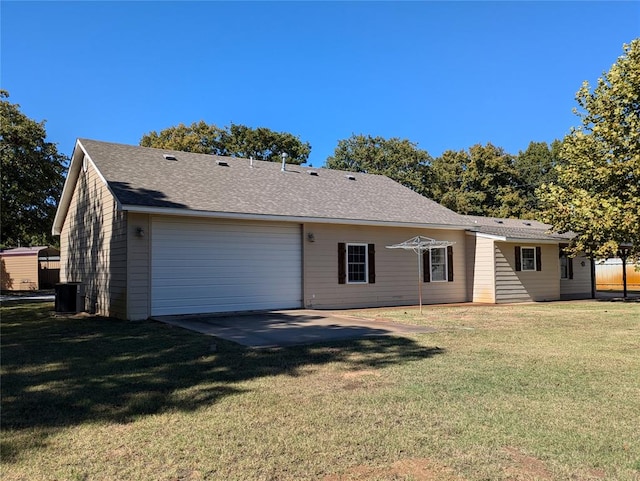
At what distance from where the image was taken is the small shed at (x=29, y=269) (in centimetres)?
2938

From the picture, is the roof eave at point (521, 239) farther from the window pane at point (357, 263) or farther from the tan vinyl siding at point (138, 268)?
the tan vinyl siding at point (138, 268)

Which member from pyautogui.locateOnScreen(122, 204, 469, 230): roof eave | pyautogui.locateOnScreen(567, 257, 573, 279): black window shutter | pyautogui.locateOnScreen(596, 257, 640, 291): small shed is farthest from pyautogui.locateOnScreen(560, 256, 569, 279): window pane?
pyautogui.locateOnScreen(596, 257, 640, 291): small shed

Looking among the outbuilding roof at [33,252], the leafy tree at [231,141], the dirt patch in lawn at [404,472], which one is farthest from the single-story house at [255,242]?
the leafy tree at [231,141]

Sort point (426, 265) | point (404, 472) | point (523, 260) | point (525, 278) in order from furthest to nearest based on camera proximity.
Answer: point (523, 260) → point (525, 278) → point (426, 265) → point (404, 472)

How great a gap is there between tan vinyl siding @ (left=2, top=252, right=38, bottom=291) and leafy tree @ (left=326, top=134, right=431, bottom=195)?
23.4 m

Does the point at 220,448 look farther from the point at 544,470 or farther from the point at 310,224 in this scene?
the point at 310,224

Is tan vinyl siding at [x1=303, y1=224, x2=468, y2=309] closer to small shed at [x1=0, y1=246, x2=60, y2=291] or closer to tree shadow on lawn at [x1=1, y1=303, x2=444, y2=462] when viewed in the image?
tree shadow on lawn at [x1=1, y1=303, x2=444, y2=462]

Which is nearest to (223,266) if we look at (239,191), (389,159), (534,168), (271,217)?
(271,217)

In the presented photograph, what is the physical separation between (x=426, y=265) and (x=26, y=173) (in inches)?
711

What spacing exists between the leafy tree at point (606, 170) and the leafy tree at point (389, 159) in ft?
72.1

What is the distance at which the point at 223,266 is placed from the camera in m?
12.8

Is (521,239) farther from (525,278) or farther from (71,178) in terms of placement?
(71,178)

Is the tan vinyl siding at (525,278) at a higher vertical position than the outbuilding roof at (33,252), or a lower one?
lower

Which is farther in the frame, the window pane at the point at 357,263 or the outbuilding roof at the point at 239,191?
the window pane at the point at 357,263
